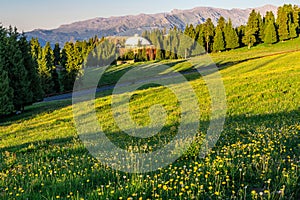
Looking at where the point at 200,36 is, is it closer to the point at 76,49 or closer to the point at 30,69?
the point at 76,49

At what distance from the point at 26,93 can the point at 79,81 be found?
2573 cm

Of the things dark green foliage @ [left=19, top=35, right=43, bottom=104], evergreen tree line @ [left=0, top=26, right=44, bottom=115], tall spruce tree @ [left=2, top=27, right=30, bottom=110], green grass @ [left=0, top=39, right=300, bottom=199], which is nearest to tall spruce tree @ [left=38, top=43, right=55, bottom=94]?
dark green foliage @ [left=19, top=35, right=43, bottom=104]

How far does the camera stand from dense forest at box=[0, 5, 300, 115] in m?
37.4

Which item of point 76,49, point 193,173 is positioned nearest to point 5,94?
point 193,173

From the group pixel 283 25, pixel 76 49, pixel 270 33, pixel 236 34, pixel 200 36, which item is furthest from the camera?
pixel 200 36

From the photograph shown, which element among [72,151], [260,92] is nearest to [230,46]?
[260,92]

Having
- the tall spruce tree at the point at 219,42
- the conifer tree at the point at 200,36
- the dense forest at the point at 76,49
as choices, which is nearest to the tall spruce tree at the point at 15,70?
the dense forest at the point at 76,49

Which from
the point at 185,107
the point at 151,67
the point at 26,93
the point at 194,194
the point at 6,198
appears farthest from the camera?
the point at 151,67

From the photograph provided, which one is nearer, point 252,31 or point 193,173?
point 193,173

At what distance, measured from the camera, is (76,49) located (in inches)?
2628

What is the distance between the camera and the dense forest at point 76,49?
37.4 metres

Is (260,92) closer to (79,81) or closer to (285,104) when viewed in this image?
(285,104)

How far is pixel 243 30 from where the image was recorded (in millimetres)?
89125

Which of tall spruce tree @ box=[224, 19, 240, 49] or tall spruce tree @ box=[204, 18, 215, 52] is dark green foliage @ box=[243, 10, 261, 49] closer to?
tall spruce tree @ box=[224, 19, 240, 49]
